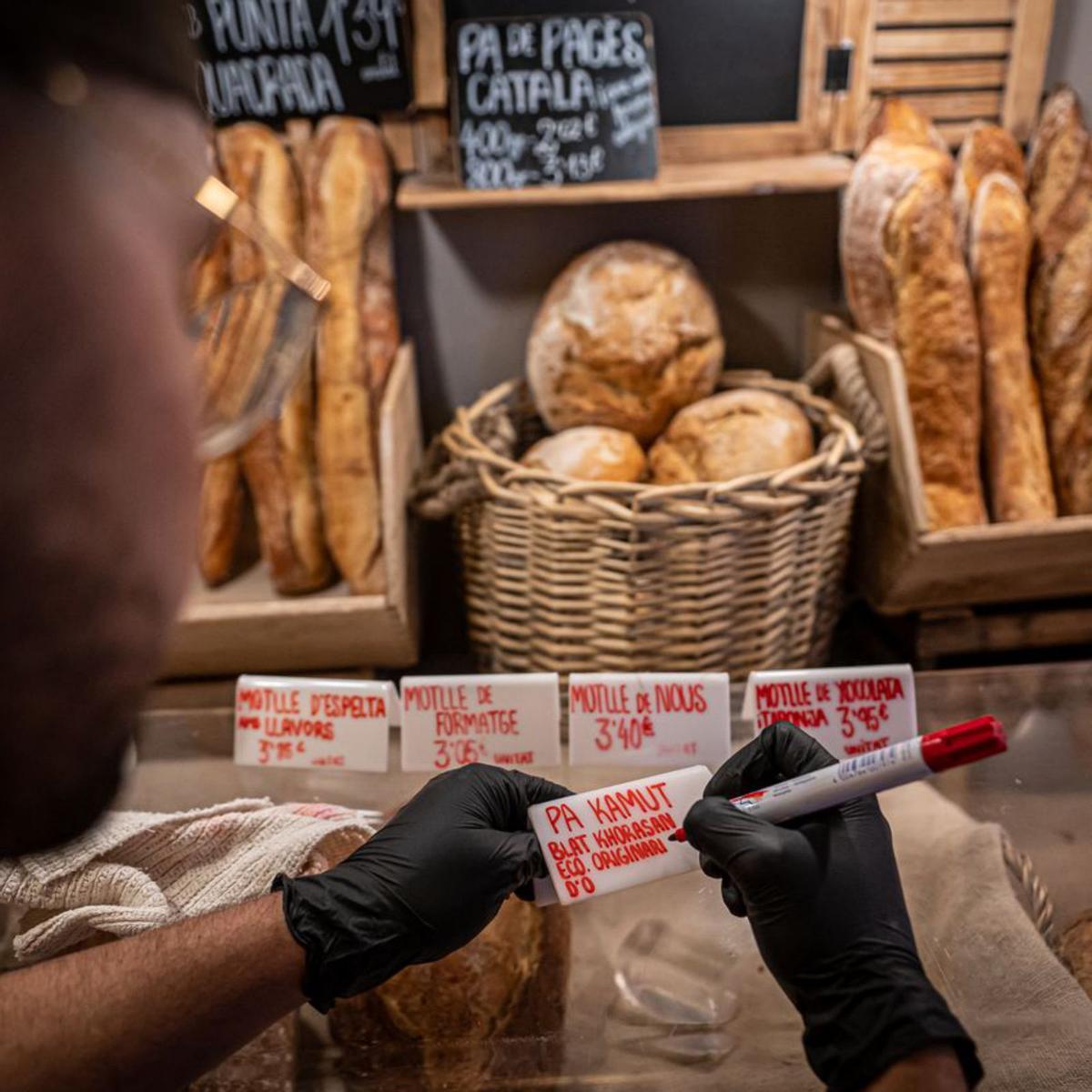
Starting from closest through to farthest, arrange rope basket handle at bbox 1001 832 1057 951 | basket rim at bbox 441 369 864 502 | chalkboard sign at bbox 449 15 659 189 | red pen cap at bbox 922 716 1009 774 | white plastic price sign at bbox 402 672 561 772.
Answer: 1. red pen cap at bbox 922 716 1009 774
2. rope basket handle at bbox 1001 832 1057 951
3. white plastic price sign at bbox 402 672 561 772
4. basket rim at bbox 441 369 864 502
5. chalkboard sign at bbox 449 15 659 189

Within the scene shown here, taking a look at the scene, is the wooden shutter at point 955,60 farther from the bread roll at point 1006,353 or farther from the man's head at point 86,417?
the man's head at point 86,417

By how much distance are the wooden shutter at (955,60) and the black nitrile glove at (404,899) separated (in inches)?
69.8

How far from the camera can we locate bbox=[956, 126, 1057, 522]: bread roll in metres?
1.84

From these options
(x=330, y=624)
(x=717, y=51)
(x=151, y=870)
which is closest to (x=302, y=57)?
(x=717, y=51)

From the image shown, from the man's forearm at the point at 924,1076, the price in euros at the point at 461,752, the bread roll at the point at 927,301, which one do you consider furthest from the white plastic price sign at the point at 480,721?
the bread roll at the point at 927,301

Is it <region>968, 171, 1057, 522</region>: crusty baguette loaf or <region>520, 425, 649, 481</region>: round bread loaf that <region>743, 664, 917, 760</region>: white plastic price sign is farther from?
<region>968, 171, 1057, 522</region>: crusty baguette loaf

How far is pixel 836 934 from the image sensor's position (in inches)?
30.6

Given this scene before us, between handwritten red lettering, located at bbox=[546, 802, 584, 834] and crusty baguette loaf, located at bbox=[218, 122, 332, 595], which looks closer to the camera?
handwritten red lettering, located at bbox=[546, 802, 584, 834]

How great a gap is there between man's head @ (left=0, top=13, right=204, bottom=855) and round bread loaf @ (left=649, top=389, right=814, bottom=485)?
1380 mm

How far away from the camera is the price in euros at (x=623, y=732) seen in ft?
3.50

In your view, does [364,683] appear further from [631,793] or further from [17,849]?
[17,849]

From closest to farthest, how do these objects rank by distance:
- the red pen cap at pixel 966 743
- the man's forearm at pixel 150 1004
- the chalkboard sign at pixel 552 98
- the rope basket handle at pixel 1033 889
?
the red pen cap at pixel 966 743 < the man's forearm at pixel 150 1004 < the rope basket handle at pixel 1033 889 < the chalkboard sign at pixel 552 98

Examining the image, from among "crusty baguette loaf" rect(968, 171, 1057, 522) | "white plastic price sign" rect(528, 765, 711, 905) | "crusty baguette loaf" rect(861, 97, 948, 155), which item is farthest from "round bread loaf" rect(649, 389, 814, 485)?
"white plastic price sign" rect(528, 765, 711, 905)

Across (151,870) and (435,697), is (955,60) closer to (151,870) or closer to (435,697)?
(435,697)
